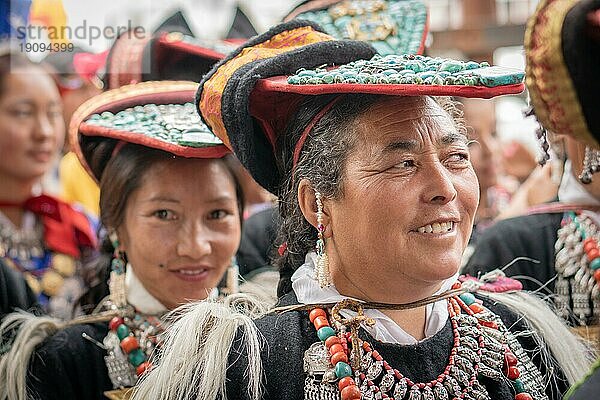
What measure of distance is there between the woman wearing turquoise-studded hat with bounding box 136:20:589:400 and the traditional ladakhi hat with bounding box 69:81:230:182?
0.20 m

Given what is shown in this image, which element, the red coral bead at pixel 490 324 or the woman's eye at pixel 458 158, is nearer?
the woman's eye at pixel 458 158

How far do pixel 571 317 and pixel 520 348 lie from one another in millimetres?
589

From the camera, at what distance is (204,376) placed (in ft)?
6.46

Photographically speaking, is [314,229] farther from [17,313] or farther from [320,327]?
[17,313]

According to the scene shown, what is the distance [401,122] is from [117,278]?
1.18 metres

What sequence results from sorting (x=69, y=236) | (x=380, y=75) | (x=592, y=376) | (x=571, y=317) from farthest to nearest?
(x=69, y=236) < (x=571, y=317) < (x=380, y=75) < (x=592, y=376)

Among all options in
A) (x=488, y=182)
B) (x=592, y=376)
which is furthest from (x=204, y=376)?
(x=488, y=182)

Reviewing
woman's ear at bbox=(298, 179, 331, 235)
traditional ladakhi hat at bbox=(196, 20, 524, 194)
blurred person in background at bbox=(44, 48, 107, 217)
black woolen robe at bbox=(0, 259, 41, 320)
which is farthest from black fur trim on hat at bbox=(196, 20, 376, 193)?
blurred person in background at bbox=(44, 48, 107, 217)

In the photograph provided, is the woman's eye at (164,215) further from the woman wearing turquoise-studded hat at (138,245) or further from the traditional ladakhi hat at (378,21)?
the traditional ladakhi hat at (378,21)

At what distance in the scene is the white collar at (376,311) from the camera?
6.79 ft

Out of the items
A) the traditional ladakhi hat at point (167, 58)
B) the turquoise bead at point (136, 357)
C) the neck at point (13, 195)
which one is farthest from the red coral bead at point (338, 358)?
the neck at point (13, 195)

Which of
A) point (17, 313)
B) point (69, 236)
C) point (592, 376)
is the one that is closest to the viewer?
point (592, 376)

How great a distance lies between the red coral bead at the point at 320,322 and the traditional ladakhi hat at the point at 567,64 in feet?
2.68

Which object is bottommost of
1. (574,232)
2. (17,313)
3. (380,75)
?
(17,313)
